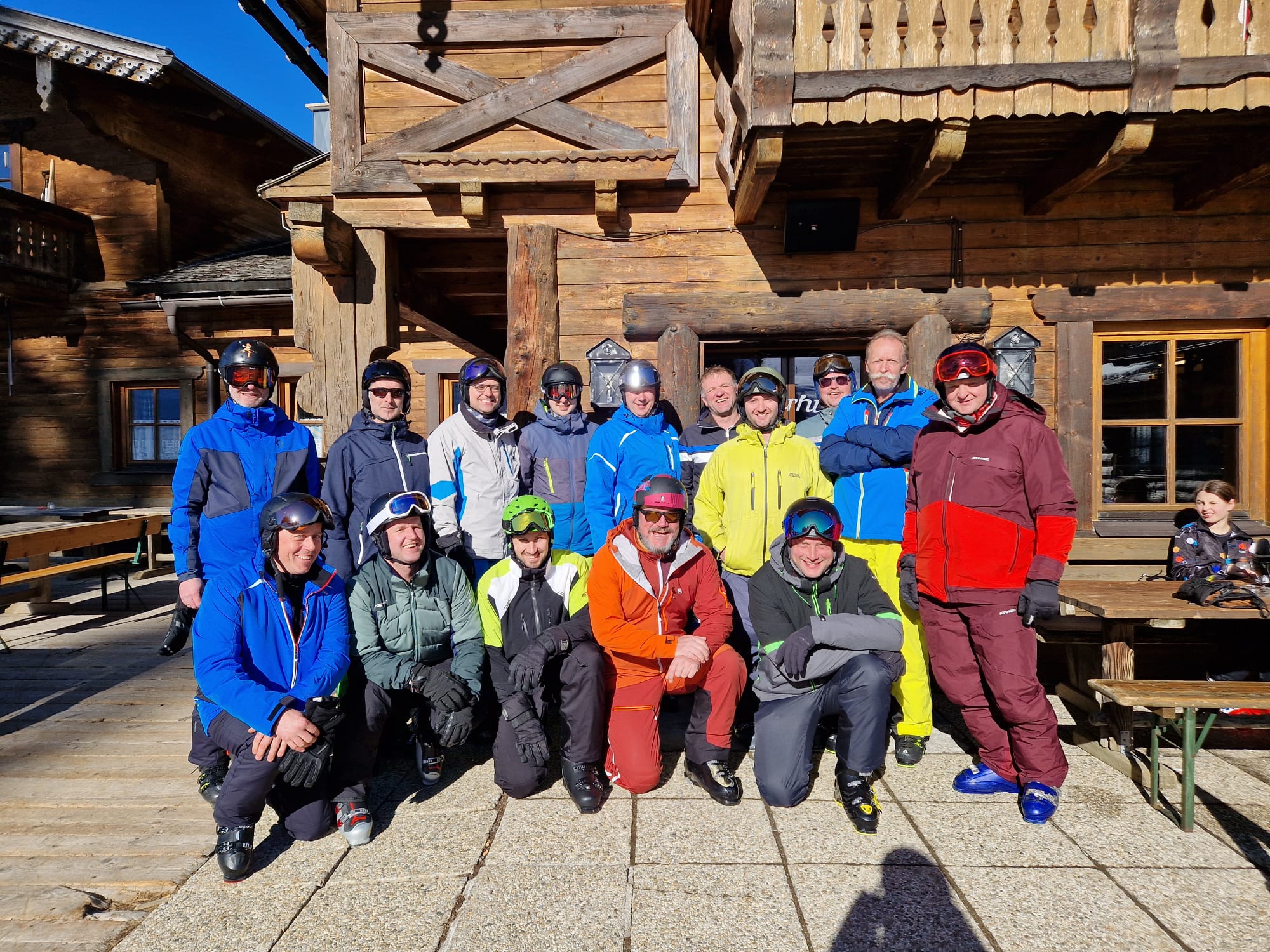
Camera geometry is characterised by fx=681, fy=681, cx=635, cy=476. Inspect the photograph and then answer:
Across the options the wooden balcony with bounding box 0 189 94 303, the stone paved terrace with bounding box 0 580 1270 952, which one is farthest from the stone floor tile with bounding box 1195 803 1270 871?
the wooden balcony with bounding box 0 189 94 303

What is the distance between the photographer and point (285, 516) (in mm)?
2725

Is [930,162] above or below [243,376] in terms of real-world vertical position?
above

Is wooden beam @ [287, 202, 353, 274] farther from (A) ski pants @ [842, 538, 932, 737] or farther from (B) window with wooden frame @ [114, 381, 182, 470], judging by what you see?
(B) window with wooden frame @ [114, 381, 182, 470]

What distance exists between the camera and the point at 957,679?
3078 mm

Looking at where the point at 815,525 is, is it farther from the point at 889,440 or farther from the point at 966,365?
the point at 966,365

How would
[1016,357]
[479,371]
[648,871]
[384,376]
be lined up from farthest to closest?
1. [1016,357]
2. [479,371]
3. [384,376]
4. [648,871]

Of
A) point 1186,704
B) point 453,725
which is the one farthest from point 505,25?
point 1186,704

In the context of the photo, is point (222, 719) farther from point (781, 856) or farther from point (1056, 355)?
point (1056, 355)

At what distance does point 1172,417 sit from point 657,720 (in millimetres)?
4695

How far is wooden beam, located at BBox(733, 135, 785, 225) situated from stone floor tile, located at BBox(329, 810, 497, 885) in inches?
154

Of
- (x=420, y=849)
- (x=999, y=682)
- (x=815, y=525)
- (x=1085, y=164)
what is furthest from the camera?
(x=1085, y=164)

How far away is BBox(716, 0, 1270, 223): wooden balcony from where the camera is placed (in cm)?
394

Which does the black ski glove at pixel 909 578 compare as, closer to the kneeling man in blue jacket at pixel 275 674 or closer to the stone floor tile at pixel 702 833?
the stone floor tile at pixel 702 833

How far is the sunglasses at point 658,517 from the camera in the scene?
3.13 m
